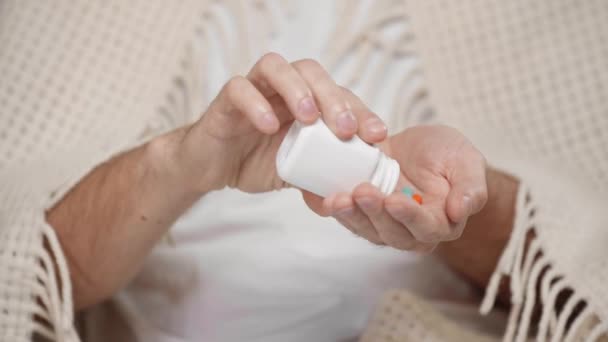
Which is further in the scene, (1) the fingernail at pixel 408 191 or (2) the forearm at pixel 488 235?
(2) the forearm at pixel 488 235

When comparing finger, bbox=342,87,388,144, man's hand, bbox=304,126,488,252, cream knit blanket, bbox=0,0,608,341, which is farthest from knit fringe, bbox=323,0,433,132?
finger, bbox=342,87,388,144

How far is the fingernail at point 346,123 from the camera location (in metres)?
0.57

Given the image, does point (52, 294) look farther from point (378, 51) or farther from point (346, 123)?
point (378, 51)

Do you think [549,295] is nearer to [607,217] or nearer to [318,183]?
[607,217]

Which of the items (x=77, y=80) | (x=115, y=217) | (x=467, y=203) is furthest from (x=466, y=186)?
(x=77, y=80)

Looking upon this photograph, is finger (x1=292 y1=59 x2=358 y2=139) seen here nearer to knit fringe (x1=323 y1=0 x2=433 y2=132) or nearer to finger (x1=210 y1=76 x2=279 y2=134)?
finger (x1=210 y1=76 x2=279 y2=134)

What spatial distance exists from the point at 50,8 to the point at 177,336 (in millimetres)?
447

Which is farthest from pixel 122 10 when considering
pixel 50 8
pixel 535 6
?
pixel 535 6

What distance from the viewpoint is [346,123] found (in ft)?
1.88

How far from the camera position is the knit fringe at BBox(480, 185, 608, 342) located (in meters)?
0.74

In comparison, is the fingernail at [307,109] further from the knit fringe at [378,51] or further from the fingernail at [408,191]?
the knit fringe at [378,51]

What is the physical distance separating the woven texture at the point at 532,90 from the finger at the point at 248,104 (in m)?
0.37

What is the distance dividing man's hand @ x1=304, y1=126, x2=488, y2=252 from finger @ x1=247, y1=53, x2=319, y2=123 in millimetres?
68

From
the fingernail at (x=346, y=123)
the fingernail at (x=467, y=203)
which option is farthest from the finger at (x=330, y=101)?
the fingernail at (x=467, y=203)
